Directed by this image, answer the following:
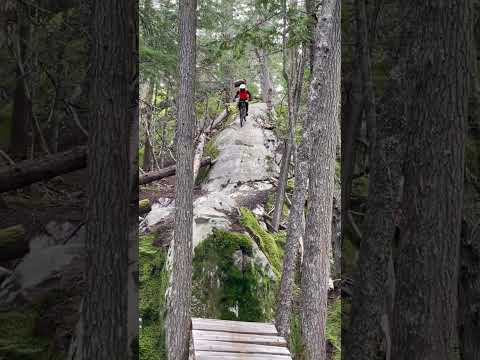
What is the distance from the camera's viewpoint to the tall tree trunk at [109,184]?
239 cm

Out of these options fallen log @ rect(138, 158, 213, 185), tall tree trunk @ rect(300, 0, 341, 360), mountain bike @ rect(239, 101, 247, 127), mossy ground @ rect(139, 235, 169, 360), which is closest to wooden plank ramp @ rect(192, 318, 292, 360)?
tall tree trunk @ rect(300, 0, 341, 360)

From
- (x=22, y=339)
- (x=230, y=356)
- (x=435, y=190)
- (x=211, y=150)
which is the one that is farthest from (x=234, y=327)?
(x=211, y=150)

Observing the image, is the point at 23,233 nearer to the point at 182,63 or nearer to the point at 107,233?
the point at 107,233

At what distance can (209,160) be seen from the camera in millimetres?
12914

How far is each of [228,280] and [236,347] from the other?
5.98ft

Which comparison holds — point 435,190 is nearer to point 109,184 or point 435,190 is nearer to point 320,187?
point 109,184

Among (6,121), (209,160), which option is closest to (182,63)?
(6,121)

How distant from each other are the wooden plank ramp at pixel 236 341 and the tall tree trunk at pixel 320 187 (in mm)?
909

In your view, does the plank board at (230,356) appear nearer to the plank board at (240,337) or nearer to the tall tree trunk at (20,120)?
the plank board at (240,337)

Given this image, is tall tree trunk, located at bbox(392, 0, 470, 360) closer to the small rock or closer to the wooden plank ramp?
the small rock

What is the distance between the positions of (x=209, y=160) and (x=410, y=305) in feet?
Answer: 36.5

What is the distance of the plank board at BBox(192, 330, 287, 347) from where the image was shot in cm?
545

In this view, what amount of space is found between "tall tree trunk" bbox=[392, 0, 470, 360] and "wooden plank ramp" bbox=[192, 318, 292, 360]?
3290 mm

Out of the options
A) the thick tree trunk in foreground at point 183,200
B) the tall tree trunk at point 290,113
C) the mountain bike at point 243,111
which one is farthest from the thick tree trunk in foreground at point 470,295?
the mountain bike at point 243,111
